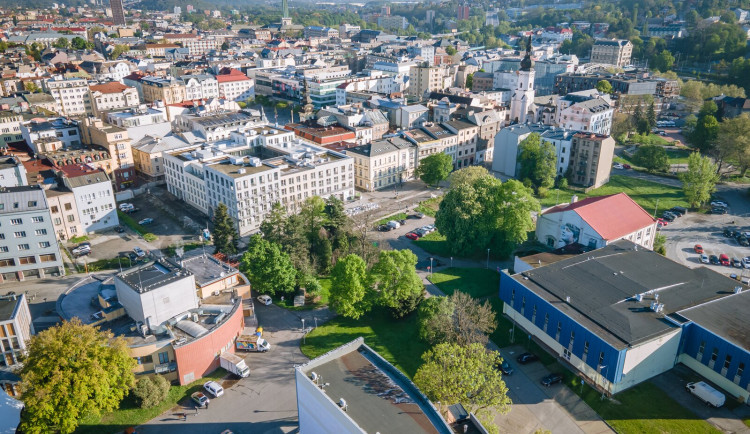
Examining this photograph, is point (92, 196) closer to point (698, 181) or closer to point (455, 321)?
point (455, 321)

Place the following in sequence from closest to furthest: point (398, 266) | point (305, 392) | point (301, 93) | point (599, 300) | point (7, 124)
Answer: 1. point (305, 392)
2. point (599, 300)
3. point (398, 266)
4. point (7, 124)
5. point (301, 93)

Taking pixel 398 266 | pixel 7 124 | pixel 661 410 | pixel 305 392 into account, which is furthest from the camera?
pixel 7 124

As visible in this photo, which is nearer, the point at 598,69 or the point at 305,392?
the point at 305,392

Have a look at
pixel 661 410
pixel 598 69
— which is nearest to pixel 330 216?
pixel 661 410

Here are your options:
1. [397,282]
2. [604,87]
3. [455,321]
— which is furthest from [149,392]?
[604,87]

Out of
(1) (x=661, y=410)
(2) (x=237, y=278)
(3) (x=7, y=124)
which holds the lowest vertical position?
(1) (x=661, y=410)

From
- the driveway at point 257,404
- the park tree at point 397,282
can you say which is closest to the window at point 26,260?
the driveway at point 257,404

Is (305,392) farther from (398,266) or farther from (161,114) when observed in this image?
(161,114)
